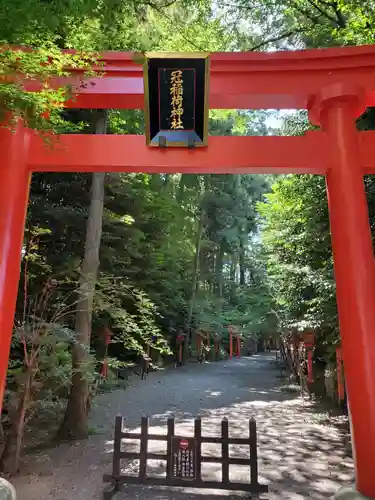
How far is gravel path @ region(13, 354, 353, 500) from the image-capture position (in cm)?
425

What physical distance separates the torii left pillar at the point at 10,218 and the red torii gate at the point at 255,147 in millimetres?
10

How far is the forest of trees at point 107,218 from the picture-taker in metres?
3.51

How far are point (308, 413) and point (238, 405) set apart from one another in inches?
72.7

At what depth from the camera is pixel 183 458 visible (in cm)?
404

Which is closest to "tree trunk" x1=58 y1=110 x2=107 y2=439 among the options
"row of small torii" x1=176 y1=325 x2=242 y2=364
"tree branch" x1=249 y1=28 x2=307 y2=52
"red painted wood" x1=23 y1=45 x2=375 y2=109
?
"red painted wood" x1=23 y1=45 x2=375 y2=109

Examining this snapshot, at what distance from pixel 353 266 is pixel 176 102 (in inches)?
102

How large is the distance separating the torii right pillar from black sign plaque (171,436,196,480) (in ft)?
4.87

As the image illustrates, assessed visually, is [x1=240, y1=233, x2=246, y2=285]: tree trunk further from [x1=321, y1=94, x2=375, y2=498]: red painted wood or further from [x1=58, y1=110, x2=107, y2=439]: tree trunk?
[x1=321, y1=94, x2=375, y2=498]: red painted wood

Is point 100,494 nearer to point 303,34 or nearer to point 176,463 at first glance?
point 176,463

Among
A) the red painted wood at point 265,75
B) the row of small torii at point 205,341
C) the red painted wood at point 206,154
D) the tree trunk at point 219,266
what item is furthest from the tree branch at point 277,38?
the tree trunk at point 219,266

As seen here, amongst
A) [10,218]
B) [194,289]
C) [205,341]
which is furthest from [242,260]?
[10,218]

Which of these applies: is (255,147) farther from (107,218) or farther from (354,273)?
(107,218)

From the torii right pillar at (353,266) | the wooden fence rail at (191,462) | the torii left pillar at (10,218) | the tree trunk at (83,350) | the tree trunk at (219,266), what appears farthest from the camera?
the tree trunk at (219,266)

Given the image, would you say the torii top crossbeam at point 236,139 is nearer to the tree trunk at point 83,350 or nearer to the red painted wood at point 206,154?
the red painted wood at point 206,154
